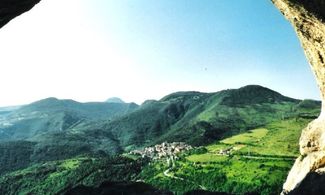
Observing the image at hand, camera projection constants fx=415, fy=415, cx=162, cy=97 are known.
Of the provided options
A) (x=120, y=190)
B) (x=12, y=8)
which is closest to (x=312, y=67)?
(x=120, y=190)

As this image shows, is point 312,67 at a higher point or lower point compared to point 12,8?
lower

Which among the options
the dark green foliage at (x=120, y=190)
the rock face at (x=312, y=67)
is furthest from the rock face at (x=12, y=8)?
the dark green foliage at (x=120, y=190)

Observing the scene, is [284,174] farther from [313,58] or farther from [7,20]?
[7,20]

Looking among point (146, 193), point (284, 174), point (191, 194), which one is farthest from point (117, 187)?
point (284, 174)

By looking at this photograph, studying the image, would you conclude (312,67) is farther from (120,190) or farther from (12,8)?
(12,8)

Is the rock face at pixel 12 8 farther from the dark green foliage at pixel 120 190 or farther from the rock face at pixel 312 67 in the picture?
the dark green foliage at pixel 120 190

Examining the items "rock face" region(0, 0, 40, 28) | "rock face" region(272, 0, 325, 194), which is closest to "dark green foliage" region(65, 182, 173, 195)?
"rock face" region(272, 0, 325, 194)
